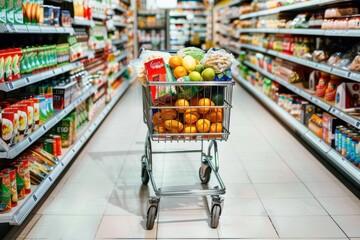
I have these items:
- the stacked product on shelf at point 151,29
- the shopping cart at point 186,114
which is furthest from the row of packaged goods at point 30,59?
→ the stacked product on shelf at point 151,29

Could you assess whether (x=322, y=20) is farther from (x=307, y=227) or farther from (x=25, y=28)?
(x=25, y=28)

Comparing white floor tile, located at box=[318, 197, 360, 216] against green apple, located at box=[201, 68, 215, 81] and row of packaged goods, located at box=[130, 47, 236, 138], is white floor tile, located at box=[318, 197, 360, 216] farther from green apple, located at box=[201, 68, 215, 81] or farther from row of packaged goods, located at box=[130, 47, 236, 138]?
green apple, located at box=[201, 68, 215, 81]

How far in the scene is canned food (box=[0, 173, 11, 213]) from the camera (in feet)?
8.51

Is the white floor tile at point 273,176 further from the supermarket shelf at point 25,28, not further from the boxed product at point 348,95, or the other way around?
the supermarket shelf at point 25,28

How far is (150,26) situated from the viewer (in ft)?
43.0

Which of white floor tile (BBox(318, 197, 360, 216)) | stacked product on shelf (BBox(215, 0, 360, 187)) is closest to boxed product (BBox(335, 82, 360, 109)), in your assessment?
stacked product on shelf (BBox(215, 0, 360, 187))

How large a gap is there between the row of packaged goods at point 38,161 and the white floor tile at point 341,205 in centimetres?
212

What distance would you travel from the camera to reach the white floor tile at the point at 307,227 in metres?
2.78

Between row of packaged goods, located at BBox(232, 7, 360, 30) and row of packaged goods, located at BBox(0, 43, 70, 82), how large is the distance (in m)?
2.63

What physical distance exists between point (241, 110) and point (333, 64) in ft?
9.78

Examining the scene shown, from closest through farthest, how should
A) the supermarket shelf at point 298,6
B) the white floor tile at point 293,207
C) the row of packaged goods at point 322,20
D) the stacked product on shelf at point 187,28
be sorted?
the white floor tile at point 293,207 < the row of packaged goods at point 322,20 < the supermarket shelf at point 298,6 < the stacked product on shelf at point 187,28

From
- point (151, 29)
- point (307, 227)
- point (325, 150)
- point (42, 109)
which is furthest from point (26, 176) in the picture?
point (151, 29)

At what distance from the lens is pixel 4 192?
2607mm

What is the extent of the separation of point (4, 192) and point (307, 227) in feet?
6.34
